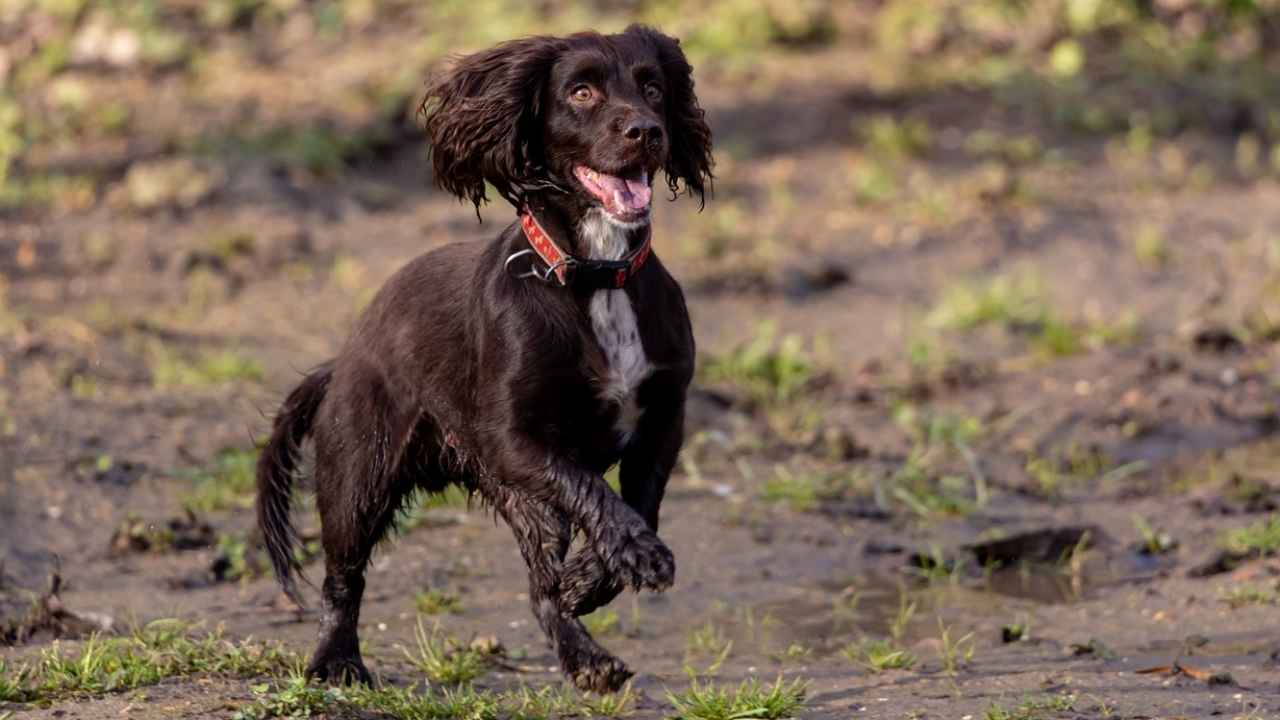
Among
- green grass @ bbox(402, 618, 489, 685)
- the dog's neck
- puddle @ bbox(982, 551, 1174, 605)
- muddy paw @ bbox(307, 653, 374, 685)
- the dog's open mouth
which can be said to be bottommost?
puddle @ bbox(982, 551, 1174, 605)

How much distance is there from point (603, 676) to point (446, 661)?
0.64 metres

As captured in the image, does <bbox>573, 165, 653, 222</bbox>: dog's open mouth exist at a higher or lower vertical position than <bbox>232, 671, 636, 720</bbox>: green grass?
higher

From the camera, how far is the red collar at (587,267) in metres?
4.99

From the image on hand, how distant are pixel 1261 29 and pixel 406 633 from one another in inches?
368

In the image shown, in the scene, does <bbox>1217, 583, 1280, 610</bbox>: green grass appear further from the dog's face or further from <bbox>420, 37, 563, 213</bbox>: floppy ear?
<bbox>420, 37, 563, 213</bbox>: floppy ear

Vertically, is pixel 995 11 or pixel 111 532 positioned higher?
pixel 995 11

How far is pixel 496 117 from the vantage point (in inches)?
203

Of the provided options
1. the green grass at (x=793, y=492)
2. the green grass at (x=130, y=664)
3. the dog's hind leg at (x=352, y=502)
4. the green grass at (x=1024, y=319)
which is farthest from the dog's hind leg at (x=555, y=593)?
the green grass at (x=1024, y=319)

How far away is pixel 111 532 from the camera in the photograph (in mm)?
7121

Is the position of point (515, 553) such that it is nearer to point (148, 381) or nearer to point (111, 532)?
point (111, 532)

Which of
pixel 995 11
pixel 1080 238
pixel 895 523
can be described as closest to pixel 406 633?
pixel 895 523

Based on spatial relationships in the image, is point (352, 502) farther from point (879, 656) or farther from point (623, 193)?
point (879, 656)

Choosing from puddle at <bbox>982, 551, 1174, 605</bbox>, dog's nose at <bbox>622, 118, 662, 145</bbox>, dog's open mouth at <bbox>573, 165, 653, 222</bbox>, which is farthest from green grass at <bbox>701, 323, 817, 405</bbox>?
dog's nose at <bbox>622, 118, 662, 145</bbox>

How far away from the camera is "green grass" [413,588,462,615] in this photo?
20.7 ft
